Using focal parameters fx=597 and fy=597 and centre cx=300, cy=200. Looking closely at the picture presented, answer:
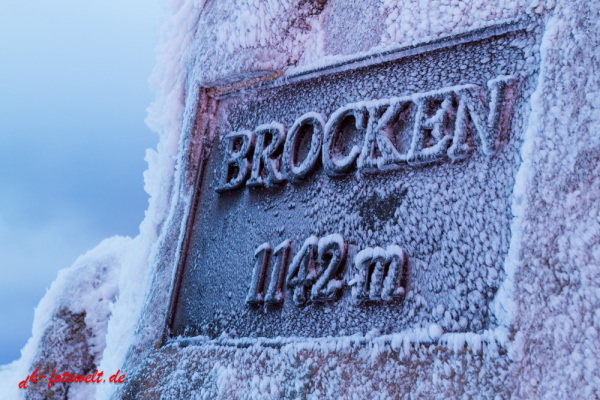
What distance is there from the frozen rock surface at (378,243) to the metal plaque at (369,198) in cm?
2

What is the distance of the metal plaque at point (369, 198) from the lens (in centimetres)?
85

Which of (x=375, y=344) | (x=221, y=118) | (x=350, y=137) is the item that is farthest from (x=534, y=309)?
(x=221, y=118)

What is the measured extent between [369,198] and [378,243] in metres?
0.09

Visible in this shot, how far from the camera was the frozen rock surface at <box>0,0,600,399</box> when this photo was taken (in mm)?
721

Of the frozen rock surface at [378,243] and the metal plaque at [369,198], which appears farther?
the metal plaque at [369,198]

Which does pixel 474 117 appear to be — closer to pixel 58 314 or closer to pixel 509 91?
pixel 509 91

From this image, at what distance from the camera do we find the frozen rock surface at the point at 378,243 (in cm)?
72

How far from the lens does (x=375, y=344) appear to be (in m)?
0.87

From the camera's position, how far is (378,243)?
0.96m

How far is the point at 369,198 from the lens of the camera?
3.31ft

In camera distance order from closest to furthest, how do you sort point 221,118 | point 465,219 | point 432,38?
point 465,219
point 432,38
point 221,118

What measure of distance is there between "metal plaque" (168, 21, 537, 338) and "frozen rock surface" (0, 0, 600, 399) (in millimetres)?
25

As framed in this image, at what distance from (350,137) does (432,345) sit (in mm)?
417

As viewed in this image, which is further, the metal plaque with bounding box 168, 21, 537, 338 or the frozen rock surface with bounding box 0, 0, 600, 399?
the metal plaque with bounding box 168, 21, 537, 338
